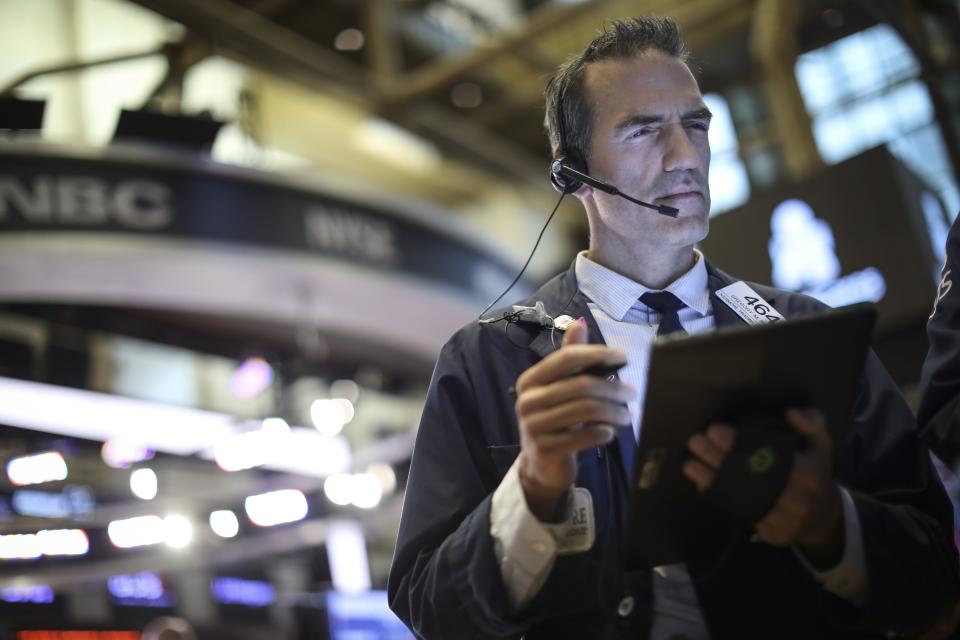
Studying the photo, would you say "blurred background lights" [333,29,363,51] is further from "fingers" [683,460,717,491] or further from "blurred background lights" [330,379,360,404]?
"fingers" [683,460,717,491]

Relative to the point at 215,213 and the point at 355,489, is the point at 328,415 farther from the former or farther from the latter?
the point at 215,213

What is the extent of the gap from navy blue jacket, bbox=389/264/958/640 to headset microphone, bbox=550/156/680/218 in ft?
0.85

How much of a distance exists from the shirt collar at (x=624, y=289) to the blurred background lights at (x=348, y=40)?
8011 mm

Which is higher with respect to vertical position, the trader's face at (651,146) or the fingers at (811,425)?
the trader's face at (651,146)

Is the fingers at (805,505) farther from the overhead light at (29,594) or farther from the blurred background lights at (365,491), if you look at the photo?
the blurred background lights at (365,491)

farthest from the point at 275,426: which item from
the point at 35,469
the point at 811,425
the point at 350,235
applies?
the point at 811,425

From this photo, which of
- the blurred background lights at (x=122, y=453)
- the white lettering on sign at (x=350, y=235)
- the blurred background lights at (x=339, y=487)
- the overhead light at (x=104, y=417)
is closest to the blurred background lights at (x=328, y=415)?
the overhead light at (x=104, y=417)

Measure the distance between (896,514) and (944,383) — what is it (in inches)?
9.7

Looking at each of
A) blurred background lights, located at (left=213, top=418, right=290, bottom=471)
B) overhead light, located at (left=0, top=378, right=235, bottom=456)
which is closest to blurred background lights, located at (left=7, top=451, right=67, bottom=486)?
overhead light, located at (left=0, top=378, right=235, bottom=456)

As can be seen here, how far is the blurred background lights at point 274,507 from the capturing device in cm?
1234

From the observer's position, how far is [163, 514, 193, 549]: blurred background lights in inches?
448

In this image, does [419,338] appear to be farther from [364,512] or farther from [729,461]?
[729,461]

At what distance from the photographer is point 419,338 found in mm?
8469

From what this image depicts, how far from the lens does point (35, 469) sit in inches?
360
